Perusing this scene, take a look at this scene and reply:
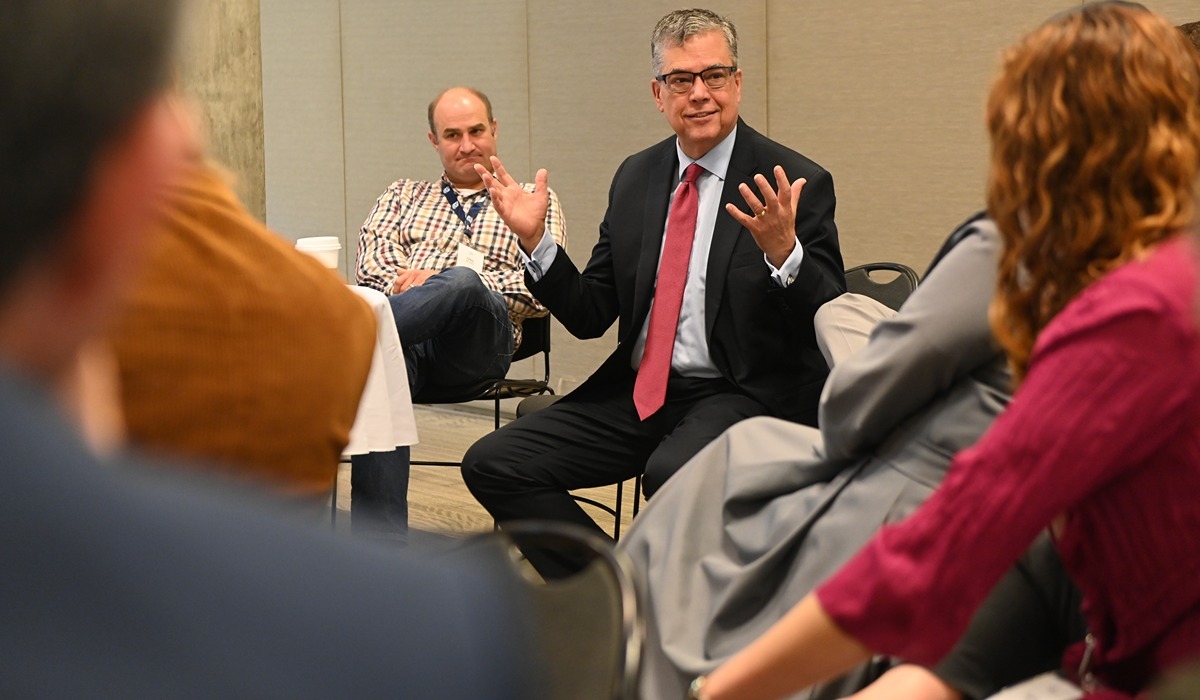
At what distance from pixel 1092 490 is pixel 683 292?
1.86 meters

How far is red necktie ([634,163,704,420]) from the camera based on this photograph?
3043 millimetres

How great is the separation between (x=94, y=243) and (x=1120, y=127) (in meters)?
1.30

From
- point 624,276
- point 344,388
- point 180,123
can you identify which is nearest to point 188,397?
point 344,388

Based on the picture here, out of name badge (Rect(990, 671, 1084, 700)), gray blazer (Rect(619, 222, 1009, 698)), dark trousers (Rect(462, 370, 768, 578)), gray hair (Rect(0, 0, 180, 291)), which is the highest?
gray hair (Rect(0, 0, 180, 291))

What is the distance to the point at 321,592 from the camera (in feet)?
1.07

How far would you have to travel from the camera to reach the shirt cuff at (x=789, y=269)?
113 inches

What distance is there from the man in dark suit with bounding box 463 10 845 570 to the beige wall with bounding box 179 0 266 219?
1.73 m

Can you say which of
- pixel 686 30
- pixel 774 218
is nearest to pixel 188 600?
pixel 774 218

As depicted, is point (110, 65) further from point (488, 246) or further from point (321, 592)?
point (488, 246)

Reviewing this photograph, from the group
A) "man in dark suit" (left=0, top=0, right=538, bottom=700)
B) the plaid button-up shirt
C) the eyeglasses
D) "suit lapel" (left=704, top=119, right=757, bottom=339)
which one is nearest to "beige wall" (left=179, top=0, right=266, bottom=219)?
the plaid button-up shirt

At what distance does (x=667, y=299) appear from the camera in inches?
122

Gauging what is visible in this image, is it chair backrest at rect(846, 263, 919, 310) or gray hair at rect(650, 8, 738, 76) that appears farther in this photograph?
gray hair at rect(650, 8, 738, 76)

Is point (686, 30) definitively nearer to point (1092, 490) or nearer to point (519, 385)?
point (519, 385)

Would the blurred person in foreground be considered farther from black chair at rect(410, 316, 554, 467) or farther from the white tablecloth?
black chair at rect(410, 316, 554, 467)
